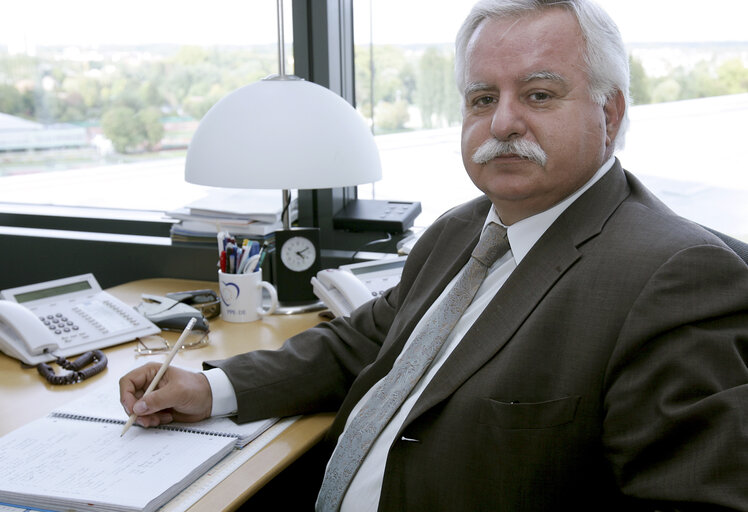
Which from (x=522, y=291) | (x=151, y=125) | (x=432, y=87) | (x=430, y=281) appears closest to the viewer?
(x=522, y=291)

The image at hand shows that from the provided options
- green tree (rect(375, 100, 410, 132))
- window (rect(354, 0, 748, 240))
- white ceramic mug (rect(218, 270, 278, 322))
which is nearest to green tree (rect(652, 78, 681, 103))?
window (rect(354, 0, 748, 240))

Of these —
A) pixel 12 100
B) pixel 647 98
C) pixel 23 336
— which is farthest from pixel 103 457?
pixel 12 100

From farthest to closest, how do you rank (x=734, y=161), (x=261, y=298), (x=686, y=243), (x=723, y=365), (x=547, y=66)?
1. (x=734, y=161)
2. (x=261, y=298)
3. (x=547, y=66)
4. (x=686, y=243)
5. (x=723, y=365)

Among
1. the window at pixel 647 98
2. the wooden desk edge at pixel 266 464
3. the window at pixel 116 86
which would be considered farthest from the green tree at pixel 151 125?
the wooden desk edge at pixel 266 464

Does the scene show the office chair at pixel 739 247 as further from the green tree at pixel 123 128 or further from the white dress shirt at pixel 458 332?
the green tree at pixel 123 128

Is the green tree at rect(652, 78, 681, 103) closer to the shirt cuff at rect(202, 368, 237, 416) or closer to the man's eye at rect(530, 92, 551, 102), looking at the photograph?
the man's eye at rect(530, 92, 551, 102)

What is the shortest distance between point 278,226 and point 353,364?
0.82 metres

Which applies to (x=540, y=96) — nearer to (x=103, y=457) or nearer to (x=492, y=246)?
(x=492, y=246)

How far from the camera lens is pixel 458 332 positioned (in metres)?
1.27

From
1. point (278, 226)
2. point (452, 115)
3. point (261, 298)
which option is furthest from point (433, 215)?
point (261, 298)

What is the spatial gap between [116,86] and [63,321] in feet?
4.24

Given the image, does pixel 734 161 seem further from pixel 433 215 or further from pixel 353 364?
pixel 353 364

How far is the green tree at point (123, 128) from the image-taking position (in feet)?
9.23

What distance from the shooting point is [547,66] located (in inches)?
47.1
